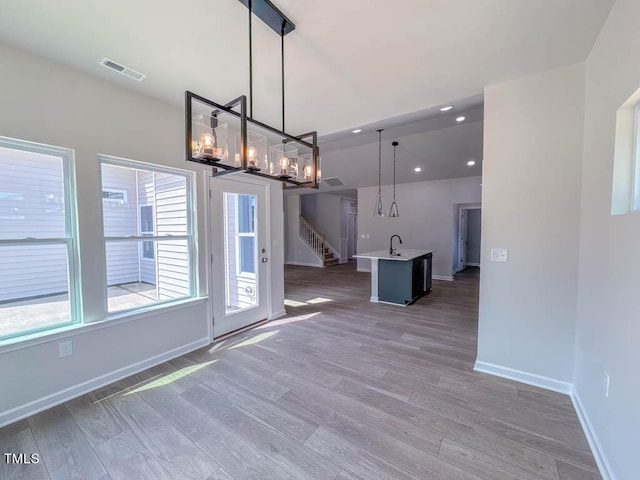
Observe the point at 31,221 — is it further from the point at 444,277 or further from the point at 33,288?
the point at 444,277

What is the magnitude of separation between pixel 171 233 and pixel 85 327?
116 centimetres

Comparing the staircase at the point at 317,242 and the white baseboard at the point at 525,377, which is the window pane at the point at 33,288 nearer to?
the white baseboard at the point at 525,377

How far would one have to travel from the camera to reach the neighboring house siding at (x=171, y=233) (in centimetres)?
297

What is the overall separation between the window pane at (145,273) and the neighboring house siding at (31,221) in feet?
1.24

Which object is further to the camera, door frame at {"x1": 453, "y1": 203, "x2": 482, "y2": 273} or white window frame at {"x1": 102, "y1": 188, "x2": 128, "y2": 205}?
door frame at {"x1": 453, "y1": 203, "x2": 482, "y2": 273}

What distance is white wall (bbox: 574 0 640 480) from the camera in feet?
4.41

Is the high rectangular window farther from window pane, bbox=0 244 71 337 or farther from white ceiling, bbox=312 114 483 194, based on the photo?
white ceiling, bbox=312 114 483 194

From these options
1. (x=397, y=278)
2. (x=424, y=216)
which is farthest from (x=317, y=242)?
(x=397, y=278)

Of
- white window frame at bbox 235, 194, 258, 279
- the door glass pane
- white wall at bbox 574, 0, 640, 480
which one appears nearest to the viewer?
white wall at bbox 574, 0, 640, 480

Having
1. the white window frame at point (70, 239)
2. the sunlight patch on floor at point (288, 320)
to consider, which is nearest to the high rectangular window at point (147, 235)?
the white window frame at point (70, 239)

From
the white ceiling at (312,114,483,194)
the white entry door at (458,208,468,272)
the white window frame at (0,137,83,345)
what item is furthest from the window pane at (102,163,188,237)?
the white entry door at (458,208,468,272)

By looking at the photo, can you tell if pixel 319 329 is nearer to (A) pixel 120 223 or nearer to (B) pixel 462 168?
(A) pixel 120 223

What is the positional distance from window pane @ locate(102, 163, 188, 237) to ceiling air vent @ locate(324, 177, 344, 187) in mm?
5756

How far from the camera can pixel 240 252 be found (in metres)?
3.83
